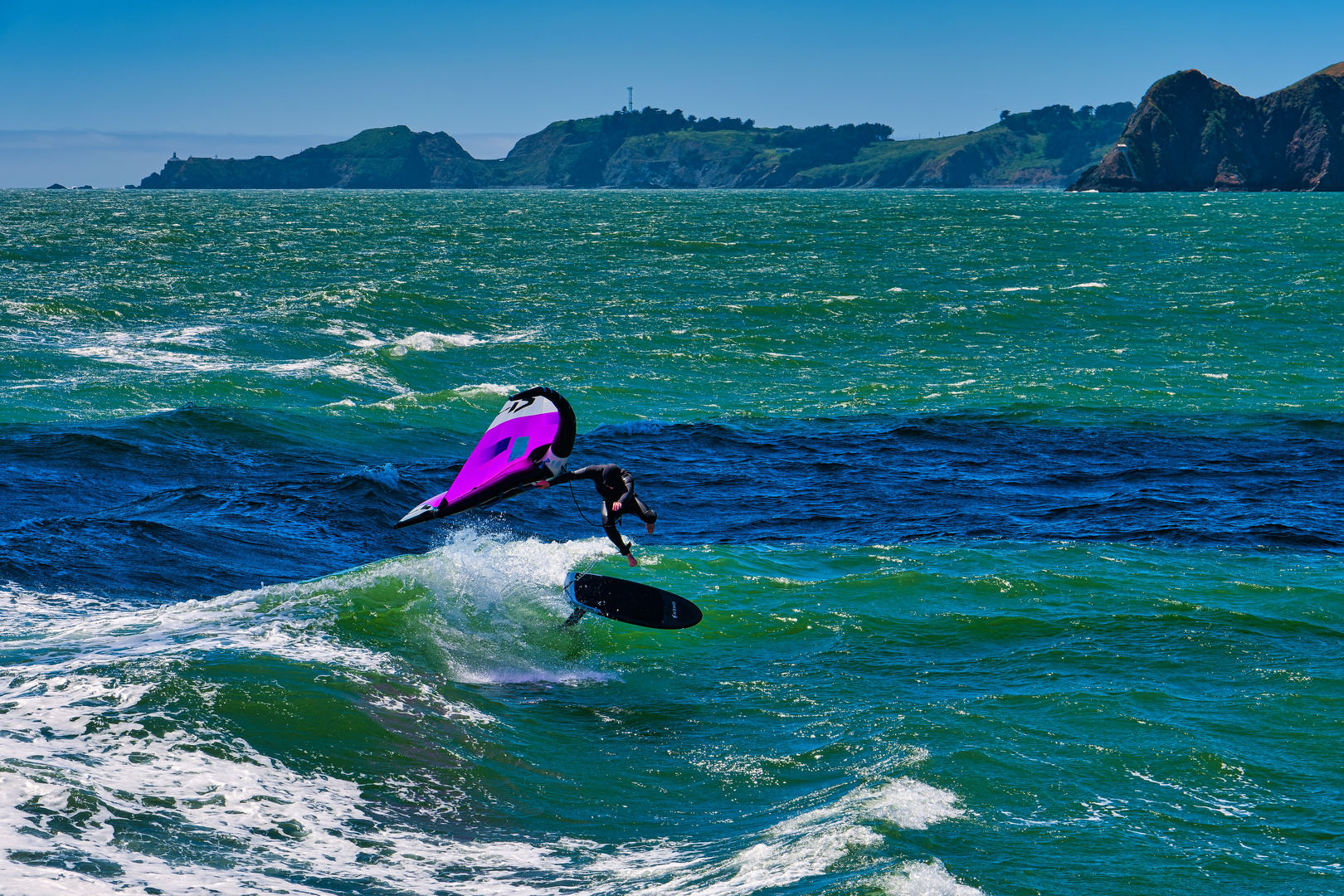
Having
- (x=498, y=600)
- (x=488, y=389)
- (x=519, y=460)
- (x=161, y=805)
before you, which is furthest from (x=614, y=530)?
(x=488, y=389)

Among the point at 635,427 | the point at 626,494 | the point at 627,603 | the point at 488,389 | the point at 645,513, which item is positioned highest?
the point at 626,494

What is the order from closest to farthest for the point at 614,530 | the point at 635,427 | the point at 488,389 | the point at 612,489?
the point at 612,489 → the point at 614,530 → the point at 635,427 → the point at 488,389

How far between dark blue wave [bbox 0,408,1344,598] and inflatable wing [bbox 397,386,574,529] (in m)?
6.60

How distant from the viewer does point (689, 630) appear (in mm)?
16281

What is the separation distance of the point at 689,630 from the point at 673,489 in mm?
7533

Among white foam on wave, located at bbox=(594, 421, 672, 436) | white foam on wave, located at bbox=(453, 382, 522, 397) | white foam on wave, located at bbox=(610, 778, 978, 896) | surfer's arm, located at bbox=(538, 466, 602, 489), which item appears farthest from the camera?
white foam on wave, located at bbox=(453, 382, 522, 397)

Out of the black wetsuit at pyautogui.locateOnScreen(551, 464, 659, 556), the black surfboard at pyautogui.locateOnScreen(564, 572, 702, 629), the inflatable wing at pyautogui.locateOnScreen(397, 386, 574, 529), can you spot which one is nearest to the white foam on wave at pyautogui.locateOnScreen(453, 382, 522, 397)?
the black surfboard at pyautogui.locateOnScreen(564, 572, 702, 629)

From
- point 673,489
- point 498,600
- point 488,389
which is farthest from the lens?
point 488,389

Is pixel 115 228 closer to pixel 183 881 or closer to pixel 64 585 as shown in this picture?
pixel 64 585

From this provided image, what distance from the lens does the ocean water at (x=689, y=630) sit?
9977 millimetres

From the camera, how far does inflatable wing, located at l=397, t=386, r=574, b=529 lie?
11.2 meters

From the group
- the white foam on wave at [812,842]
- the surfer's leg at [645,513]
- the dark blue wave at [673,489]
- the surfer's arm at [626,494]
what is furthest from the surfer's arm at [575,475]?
the dark blue wave at [673,489]

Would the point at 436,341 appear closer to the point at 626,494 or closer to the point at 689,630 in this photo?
the point at 689,630

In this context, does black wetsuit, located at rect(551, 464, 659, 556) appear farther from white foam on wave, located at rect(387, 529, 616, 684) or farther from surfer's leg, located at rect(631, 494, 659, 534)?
white foam on wave, located at rect(387, 529, 616, 684)
